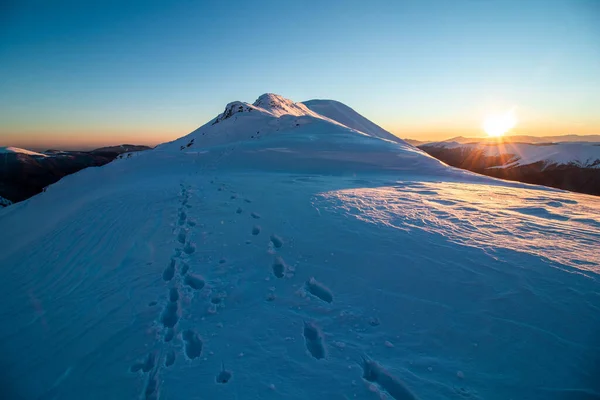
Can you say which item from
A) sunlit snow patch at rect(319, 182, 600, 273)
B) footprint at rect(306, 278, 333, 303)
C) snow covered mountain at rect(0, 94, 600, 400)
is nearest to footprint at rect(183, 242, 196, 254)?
snow covered mountain at rect(0, 94, 600, 400)

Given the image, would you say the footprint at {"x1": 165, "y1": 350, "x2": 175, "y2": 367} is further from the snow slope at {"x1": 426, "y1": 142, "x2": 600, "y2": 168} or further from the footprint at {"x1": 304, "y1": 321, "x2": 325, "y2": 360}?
the snow slope at {"x1": 426, "y1": 142, "x2": 600, "y2": 168}

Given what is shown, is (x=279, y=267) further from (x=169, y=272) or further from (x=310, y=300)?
(x=169, y=272)

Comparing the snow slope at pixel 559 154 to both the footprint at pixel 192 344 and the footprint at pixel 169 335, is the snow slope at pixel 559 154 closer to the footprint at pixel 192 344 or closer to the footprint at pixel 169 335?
the footprint at pixel 192 344

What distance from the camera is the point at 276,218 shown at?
6.64 meters

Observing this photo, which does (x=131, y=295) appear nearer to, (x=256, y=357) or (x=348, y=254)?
(x=256, y=357)

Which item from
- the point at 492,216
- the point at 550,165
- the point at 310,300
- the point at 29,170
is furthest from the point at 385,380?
the point at 29,170

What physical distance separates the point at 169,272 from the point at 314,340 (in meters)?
2.87

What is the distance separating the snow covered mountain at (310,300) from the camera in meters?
2.89

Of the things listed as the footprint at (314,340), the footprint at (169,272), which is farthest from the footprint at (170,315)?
the footprint at (314,340)

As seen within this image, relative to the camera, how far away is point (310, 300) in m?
3.99

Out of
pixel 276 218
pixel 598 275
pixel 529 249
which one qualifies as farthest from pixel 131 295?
pixel 598 275

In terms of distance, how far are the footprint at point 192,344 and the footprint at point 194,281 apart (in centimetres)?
93

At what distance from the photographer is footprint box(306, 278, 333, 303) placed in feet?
13.2

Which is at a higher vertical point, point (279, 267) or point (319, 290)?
point (279, 267)
